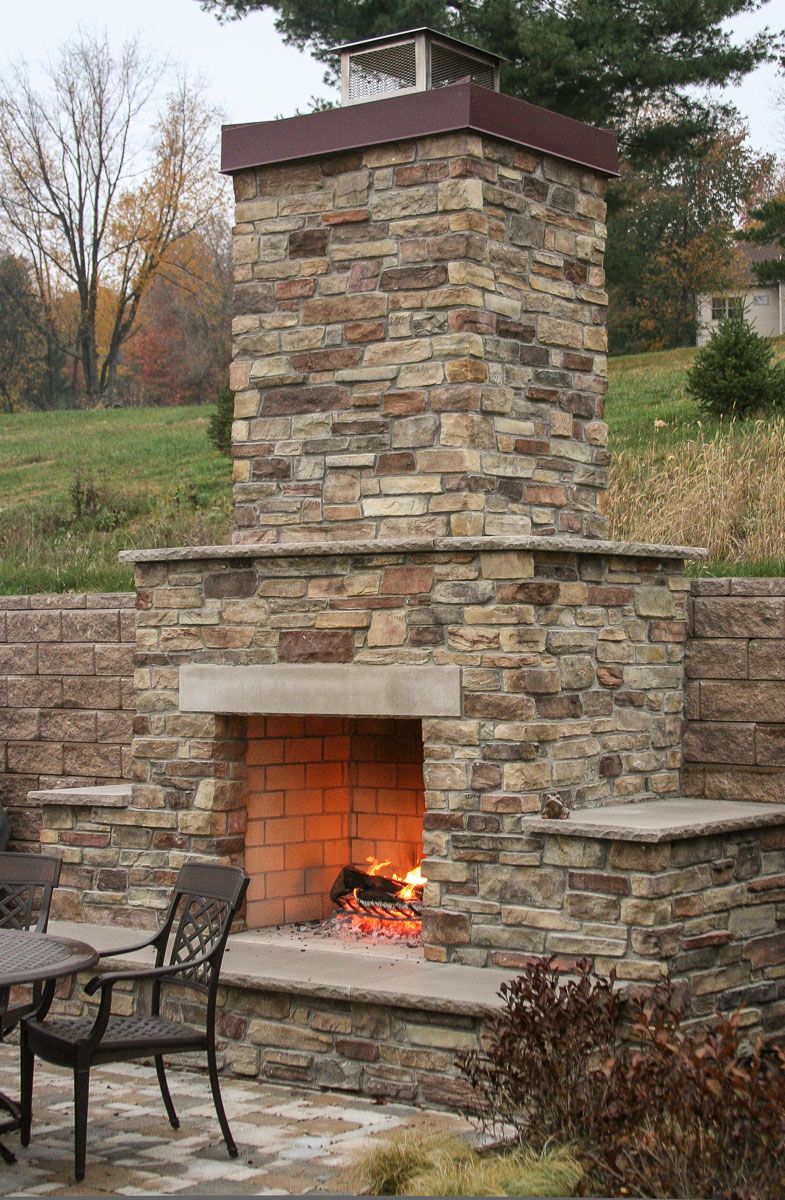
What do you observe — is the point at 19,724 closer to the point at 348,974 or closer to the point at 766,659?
the point at 348,974

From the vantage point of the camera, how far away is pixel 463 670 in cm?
665

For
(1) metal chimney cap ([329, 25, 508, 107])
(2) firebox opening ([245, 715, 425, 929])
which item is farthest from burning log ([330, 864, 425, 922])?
(1) metal chimney cap ([329, 25, 508, 107])

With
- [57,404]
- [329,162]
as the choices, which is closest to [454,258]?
[329,162]

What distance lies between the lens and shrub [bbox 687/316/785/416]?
49.8 feet

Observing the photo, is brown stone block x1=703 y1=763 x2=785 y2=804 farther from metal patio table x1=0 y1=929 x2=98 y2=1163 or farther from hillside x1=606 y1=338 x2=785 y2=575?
metal patio table x1=0 y1=929 x2=98 y2=1163

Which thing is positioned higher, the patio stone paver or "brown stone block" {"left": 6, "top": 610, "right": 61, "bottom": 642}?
"brown stone block" {"left": 6, "top": 610, "right": 61, "bottom": 642}

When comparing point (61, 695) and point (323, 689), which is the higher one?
point (323, 689)

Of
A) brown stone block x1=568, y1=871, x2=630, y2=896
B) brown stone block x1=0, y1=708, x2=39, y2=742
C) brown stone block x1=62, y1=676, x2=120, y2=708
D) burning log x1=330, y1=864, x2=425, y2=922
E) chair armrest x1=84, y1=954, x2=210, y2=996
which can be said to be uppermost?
brown stone block x1=62, y1=676, x2=120, y2=708

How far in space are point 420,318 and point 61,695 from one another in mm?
3888

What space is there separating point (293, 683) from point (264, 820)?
40.6 inches

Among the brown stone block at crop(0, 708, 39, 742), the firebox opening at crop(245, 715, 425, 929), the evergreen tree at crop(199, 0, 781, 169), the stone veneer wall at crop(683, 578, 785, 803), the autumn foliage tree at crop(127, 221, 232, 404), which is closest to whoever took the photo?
the stone veneer wall at crop(683, 578, 785, 803)

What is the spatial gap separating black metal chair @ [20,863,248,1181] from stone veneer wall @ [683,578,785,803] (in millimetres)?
2829

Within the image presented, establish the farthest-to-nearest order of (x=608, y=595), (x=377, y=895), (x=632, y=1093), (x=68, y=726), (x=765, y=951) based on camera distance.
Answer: (x=68, y=726), (x=377, y=895), (x=608, y=595), (x=765, y=951), (x=632, y=1093)

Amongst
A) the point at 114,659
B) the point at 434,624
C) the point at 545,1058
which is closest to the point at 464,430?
the point at 434,624
